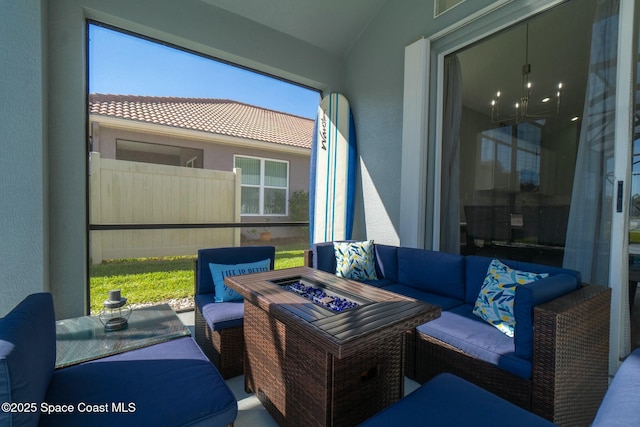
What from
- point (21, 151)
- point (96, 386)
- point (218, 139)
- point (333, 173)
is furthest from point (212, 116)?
point (96, 386)

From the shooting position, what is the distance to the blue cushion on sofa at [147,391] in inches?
42.3

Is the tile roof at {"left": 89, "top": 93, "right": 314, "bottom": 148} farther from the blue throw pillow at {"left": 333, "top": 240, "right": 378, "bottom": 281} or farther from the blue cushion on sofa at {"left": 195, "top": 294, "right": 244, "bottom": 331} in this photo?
the blue cushion on sofa at {"left": 195, "top": 294, "right": 244, "bottom": 331}

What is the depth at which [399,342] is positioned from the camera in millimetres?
1545

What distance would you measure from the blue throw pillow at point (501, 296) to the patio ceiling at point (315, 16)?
3.43 metres

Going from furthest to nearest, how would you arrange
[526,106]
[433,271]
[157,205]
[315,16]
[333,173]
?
[333,173], [315,16], [157,205], [526,106], [433,271]

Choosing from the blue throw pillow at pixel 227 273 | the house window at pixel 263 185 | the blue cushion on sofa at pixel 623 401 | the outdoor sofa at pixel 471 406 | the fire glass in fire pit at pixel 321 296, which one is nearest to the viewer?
the blue cushion on sofa at pixel 623 401

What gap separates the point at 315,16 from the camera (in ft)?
11.6

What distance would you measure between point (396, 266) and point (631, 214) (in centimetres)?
177

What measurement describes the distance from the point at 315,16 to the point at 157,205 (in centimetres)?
297

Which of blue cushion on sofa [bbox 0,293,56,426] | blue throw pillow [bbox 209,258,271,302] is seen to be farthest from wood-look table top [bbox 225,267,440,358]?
blue cushion on sofa [bbox 0,293,56,426]

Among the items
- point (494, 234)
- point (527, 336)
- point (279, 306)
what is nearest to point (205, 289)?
point (279, 306)

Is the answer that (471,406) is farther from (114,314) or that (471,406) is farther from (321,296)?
(114,314)

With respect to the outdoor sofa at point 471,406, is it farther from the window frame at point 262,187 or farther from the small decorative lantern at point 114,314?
the window frame at point 262,187

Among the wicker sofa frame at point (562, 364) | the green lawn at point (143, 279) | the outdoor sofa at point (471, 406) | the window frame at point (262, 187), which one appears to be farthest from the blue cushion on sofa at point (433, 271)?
the green lawn at point (143, 279)
